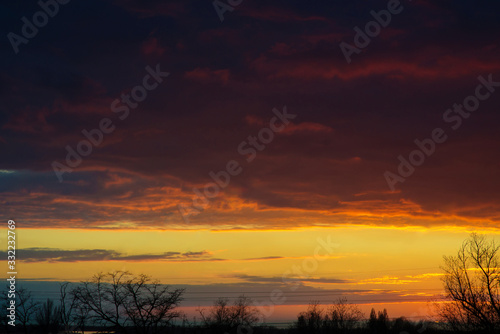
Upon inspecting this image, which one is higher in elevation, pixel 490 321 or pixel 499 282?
pixel 499 282

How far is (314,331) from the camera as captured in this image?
149 m

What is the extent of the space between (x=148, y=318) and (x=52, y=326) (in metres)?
51.1

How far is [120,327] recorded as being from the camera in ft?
200

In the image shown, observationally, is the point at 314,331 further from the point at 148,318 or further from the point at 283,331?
the point at 148,318

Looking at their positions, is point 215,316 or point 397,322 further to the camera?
point 397,322

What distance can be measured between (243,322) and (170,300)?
149 ft

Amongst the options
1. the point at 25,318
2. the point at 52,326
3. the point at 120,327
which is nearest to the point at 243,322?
the point at 52,326

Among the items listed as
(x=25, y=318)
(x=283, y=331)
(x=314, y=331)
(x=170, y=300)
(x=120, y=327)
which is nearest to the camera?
(x=120, y=327)

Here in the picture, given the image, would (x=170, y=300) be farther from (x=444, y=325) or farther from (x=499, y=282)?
(x=499, y=282)

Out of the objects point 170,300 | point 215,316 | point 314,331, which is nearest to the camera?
point 170,300

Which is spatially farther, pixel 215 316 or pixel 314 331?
pixel 314 331

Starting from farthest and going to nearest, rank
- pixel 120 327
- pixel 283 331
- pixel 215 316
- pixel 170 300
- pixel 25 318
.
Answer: pixel 283 331, pixel 215 316, pixel 25 318, pixel 170 300, pixel 120 327

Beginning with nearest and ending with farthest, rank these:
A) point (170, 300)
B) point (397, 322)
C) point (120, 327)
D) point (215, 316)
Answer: point (120, 327)
point (170, 300)
point (215, 316)
point (397, 322)

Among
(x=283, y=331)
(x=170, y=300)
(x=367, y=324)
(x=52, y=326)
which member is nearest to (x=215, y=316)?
(x=52, y=326)
